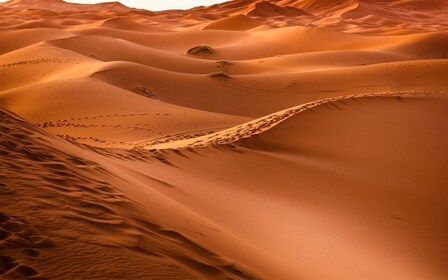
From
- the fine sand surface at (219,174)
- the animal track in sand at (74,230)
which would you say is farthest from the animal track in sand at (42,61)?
the animal track in sand at (74,230)

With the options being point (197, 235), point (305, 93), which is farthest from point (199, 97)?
point (197, 235)

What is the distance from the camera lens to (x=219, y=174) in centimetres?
523

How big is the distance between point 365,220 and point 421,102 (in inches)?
175

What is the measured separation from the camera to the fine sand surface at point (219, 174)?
2.47 metres

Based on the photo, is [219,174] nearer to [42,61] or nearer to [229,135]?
[229,135]

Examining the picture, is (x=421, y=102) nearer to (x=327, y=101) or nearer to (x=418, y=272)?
(x=327, y=101)

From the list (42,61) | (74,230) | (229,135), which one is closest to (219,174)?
(229,135)

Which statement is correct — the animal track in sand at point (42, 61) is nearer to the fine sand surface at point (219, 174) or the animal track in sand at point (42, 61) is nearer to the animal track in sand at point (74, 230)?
the fine sand surface at point (219, 174)

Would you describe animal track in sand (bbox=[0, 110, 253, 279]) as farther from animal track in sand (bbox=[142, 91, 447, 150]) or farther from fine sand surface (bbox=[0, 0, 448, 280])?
animal track in sand (bbox=[142, 91, 447, 150])

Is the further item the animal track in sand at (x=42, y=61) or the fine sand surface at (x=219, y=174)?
the animal track in sand at (x=42, y=61)

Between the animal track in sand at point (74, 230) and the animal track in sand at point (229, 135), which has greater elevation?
the animal track in sand at point (74, 230)

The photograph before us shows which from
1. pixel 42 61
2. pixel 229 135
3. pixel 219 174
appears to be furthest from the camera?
pixel 42 61

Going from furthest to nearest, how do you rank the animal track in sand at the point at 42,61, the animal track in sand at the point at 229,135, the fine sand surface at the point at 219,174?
1. the animal track in sand at the point at 42,61
2. the animal track in sand at the point at 229,135
3. the fine sand surface at the point at 219,174

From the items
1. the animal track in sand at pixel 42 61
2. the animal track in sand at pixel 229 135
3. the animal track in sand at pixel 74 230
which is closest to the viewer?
the animal track in sand at pixel 74 230
